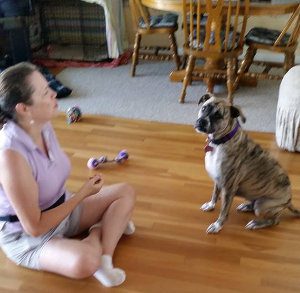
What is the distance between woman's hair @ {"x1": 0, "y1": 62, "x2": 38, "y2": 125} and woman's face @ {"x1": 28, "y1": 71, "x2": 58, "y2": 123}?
0.6 inches

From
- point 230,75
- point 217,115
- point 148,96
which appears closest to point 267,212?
point 217,115

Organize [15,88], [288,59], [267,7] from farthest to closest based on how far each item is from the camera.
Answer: [288,59] → [267,7] → [15,88]

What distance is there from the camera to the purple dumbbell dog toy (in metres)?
2.27

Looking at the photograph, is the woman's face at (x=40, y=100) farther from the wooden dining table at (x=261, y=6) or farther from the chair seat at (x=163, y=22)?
the chair seat at (x=163, y=22)

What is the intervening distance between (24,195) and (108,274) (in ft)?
1.46

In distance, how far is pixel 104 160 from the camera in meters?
2.31

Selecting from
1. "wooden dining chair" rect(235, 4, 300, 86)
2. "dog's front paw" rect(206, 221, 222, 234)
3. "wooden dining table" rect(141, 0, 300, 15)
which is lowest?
"dog's front paw" rect(206, 221, 222, 234)

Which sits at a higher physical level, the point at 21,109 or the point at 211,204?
the point at 21,109

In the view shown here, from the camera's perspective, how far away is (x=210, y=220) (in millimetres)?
1867

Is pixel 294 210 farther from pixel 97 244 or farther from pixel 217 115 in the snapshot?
pixel 97 244

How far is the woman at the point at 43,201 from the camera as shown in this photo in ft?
4.37

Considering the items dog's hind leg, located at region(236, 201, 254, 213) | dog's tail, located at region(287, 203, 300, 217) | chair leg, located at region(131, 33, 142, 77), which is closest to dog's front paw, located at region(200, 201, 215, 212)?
dog's hind leg, located at region(236, 201, 254, 213)

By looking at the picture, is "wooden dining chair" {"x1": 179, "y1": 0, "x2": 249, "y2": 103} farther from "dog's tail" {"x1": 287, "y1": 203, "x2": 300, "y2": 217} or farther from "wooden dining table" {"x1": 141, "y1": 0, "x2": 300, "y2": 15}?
"dog's tail" {"x1": 287, "y1": 203, "x2": 300, "y2": 217}

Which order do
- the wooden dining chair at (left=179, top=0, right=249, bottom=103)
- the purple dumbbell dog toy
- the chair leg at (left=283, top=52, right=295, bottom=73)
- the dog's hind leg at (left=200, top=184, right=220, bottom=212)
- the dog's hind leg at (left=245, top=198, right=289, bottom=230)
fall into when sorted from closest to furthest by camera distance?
1. the dog's hind leg at (left=245, top=198, right=289, bottom=230)
2. the dog's hind leg at (left=200, top=184, right=220, bottom=212)
3. the purple dumbbell dog toy
4. the wooden dining chair at (left=179, top=0, right=249, bottom=103)
5. the chair leg at (left=283, top=52, right=295, bottom=73)
